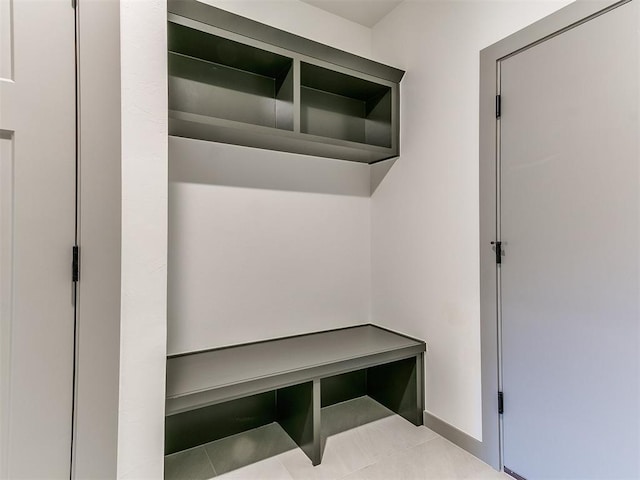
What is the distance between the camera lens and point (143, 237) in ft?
4.23

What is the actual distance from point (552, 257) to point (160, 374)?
1.67 m

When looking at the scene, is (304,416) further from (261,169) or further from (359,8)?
(359,8)

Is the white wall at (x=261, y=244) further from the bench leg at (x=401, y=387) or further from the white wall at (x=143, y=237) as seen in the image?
the white wall at (x=143, y=237)

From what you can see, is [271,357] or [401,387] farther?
[401,387]

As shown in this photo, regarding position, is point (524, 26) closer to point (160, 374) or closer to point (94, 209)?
point (94, 209)

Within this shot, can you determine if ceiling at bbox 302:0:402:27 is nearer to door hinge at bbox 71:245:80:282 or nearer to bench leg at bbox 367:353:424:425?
door hinge at bbox 71:245:80:282

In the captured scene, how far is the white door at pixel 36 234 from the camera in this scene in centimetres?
108

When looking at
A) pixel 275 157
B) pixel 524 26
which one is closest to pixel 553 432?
pixel 524 26

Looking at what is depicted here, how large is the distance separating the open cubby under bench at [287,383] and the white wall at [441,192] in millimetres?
199

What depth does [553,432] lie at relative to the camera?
1.47 metres

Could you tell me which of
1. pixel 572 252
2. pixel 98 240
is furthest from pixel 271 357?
pixel 572 252

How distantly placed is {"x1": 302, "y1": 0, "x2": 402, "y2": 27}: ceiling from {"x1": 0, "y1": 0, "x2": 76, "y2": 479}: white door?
159 cm

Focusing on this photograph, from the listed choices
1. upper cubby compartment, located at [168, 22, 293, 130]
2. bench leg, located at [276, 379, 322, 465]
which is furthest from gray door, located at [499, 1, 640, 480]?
upper cubby compartment, located at [168, 22, 293, 130]

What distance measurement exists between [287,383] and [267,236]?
866mm
